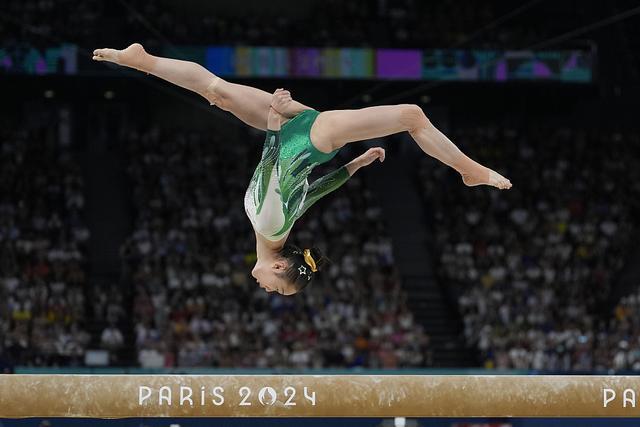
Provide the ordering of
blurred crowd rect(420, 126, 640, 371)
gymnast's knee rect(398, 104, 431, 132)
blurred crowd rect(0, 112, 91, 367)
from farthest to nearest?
blurred crowd rect(420, 126, 640, 371), blurred crowd rect(0, 112, 91, 367), gymnast's knee rect(398, 104, 431, 132)

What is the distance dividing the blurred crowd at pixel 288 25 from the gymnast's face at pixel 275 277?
14.8 metres


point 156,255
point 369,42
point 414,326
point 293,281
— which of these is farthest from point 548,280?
point 293,281

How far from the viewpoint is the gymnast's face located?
7203mm

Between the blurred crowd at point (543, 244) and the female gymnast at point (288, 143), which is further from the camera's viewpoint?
the blurred crowd at point (543, 244)

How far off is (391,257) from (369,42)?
489 cm

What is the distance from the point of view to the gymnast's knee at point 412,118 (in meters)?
6.83

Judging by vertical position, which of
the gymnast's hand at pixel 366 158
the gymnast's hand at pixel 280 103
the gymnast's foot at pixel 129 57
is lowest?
the gymnast's hand at pixel 366 158

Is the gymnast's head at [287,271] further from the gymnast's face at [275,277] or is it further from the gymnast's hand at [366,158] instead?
the gymnast's hand at [366,158]

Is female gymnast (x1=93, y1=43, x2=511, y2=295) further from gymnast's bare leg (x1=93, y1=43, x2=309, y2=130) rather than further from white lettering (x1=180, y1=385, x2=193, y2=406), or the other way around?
white lettering (x1=180, y1=385, x2=193, y2=406)

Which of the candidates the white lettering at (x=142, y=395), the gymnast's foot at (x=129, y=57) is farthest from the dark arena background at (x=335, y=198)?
the gymnast's foot at (x=129, y=57)

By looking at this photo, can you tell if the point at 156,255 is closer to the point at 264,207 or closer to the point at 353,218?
the point at 353,218

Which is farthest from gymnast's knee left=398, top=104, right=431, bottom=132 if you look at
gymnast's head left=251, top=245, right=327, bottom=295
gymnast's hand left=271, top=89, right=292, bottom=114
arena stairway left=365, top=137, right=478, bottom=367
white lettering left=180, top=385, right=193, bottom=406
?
arena stairway left=365, top=137, right=478, bottom=367

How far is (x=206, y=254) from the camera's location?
22016 millimetres

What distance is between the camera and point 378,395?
7797 millimetres
